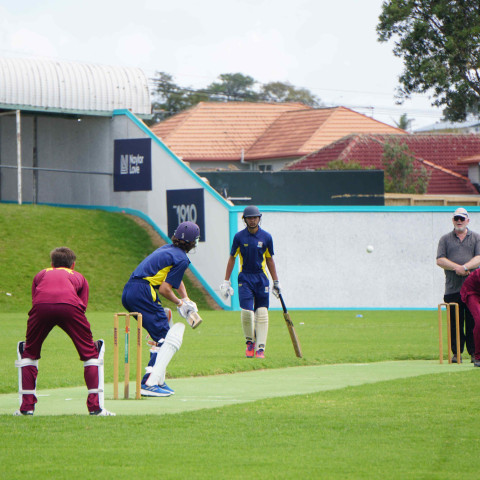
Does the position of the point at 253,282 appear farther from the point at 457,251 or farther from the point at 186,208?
the point at 186,208

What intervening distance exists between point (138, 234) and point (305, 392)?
20.6 m

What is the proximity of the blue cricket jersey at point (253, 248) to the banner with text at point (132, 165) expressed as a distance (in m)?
17.0

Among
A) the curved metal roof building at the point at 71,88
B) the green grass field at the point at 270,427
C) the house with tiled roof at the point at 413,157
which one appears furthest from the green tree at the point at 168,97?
the green grass field at the point at 270,427

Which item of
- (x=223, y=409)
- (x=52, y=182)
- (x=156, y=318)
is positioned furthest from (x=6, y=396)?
(x=52, y=182)

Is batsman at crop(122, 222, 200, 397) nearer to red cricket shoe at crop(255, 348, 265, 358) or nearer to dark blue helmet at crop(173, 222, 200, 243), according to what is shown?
dark blue helmet at crop(173, 222, 200, 243)

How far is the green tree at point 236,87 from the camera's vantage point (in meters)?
93.2

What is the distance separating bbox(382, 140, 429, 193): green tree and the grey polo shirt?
34.8m

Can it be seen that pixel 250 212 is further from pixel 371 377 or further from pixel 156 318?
pixel 156 318

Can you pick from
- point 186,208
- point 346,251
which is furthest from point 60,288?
point 186,208

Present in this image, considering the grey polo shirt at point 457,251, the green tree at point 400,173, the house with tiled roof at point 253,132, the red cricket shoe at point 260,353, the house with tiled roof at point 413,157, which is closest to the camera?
the grey polo shirt at point 457,251

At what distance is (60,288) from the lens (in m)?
9.27

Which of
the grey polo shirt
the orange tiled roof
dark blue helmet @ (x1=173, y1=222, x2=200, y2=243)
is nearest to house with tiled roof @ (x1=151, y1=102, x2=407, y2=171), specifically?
the orange tiled roof

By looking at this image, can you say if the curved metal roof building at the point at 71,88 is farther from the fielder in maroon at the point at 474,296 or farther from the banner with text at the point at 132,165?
the fielder in maroon at the point at 474,296

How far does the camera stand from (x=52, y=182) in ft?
120
